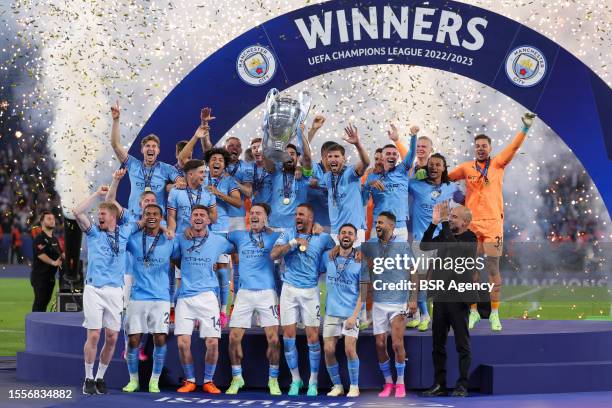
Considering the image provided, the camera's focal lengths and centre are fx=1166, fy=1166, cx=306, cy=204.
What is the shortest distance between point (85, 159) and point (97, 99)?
1.62 meters

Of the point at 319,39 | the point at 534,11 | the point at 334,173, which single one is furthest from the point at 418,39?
the point at 534,11

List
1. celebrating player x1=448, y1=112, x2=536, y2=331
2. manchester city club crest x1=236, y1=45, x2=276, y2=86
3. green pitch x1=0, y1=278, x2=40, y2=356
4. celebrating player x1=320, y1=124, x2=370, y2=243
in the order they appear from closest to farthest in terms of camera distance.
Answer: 1. celebrating player x1=320, y1=124, x2=370, y2=243
2. celebrating player x1=448, y1=112, x2=536, y2=331
3. manchester city club crest x1=236, y1=45, x2=276, y2=86
4. green pitch x1=0, y1=278, x2=40, y2=356

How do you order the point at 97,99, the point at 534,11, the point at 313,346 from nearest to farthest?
the point at 313,346, the point at 97,99, the point at 534,11

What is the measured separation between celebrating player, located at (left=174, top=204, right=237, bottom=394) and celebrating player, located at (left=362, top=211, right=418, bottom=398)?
128 cm

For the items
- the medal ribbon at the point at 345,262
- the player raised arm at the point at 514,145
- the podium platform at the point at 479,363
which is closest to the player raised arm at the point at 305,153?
the medal ribbon at the point at 345,262

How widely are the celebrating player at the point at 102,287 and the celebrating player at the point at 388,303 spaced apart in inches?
79.9

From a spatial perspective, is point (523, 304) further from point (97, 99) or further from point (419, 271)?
point (419, 271)

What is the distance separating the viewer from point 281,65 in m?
10.9

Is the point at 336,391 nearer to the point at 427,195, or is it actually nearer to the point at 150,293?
the point at 150,293

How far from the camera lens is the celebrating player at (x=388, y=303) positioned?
935 cm

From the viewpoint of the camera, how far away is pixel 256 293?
9.52 meters

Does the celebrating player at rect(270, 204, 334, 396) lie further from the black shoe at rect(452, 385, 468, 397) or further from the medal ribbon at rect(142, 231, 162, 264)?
the black shoe at rect(452, 385, 468, 397)

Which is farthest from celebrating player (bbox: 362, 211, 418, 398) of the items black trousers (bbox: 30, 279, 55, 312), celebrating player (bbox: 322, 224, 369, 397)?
black trousers (bbox: 30, 279, 55, 312)

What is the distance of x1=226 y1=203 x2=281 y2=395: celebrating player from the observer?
944 cm
